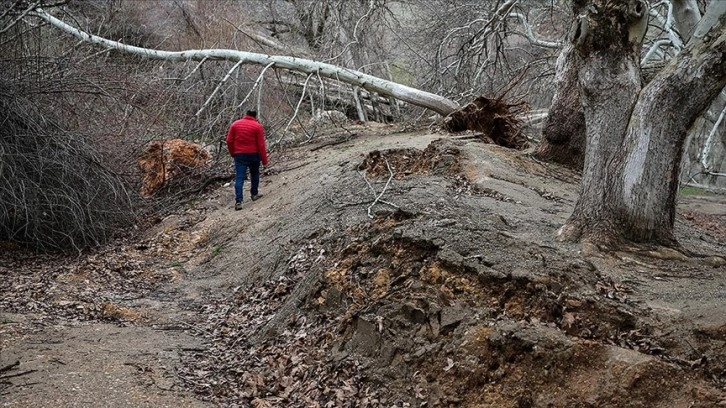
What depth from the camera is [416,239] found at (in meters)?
6.54

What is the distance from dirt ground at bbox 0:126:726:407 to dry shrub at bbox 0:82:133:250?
1003mm

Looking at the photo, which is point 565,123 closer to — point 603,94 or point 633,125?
point 603,94

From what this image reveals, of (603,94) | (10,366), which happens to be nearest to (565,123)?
(603,94)

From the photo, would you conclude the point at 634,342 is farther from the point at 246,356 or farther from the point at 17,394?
the point at 17,394

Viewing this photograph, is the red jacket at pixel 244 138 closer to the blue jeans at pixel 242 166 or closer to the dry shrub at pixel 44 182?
the blue jeans at pixel 242 166

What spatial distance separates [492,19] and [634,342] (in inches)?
385

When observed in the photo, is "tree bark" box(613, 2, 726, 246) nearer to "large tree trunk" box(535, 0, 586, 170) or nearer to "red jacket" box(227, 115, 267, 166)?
"large tree trunk" box(535, 0, 586, 170)

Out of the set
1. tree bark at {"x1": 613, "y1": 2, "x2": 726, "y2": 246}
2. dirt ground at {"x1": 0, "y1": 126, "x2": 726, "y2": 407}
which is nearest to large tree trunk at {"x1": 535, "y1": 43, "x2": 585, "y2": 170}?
dirt ground at {"x1": 0, "y1": 126, "x2": 726, "y2": 407}

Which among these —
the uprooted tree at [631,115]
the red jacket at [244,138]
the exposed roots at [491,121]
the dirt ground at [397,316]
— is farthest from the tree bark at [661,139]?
the red jacket at [244,138]

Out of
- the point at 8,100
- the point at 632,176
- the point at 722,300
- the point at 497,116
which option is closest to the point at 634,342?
the point at 722,300

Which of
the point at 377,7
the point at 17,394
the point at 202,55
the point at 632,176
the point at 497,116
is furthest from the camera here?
the point at 377,7

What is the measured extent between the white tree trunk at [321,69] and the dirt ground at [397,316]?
428 centimetres

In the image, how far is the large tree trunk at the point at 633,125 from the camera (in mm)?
6086

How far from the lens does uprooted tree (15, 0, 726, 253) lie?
6102mm
